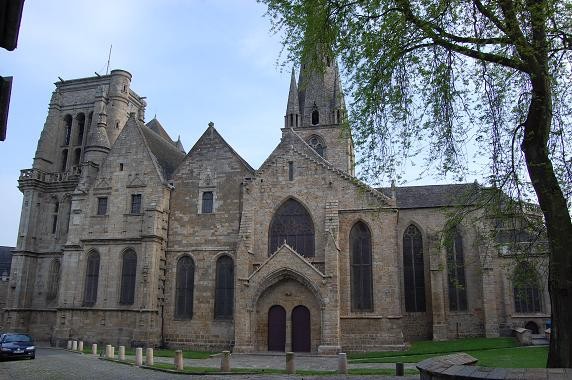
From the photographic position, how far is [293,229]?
29.0 meters

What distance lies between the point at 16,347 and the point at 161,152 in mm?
16081

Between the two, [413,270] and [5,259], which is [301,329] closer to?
[413,270]

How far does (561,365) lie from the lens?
10000mm

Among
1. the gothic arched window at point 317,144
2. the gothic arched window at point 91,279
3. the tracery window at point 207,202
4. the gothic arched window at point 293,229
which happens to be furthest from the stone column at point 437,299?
the gothic arched window at point 91,279

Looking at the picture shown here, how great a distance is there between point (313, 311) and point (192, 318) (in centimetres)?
754

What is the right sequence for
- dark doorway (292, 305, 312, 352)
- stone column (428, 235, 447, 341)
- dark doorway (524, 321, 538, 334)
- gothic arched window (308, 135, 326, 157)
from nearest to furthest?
1. dark doorway (292, 305, 312, 352)
2. stone column (428, 235, 447, 341)
3. dark doorway (524, 321, 538, 334)
4. gothic arched window (308, 135, 326, 157)

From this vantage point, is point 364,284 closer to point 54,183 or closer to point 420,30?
point 420,30

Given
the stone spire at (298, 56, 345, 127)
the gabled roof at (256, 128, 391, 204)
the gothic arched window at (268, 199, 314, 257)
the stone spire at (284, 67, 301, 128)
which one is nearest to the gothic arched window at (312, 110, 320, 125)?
the stone spire at (298, 56, 345, 127)

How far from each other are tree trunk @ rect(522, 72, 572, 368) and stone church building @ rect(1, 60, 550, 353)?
→ 14.5m

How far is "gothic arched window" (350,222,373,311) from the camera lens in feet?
89.7

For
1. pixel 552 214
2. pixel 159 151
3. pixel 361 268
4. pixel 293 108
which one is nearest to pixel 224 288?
pixel 361 268

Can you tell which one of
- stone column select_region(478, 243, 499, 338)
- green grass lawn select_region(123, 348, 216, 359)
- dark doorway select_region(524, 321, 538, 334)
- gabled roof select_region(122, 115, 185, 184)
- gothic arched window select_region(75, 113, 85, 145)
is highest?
gothic arched window select_region(75, 113, 85, 145)

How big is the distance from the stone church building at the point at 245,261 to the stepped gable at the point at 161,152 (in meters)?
0.21

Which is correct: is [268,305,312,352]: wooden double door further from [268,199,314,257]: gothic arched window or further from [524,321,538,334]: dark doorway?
[524,321,538,334]: dark doorway
